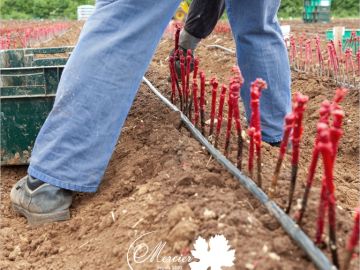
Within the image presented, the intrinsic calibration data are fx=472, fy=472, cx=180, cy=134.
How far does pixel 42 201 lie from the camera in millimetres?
1960

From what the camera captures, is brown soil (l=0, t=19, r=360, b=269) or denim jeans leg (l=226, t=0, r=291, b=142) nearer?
brown soil (l=0, t=19, r=360, b=269)

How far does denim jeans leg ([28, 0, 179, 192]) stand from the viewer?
1.84m

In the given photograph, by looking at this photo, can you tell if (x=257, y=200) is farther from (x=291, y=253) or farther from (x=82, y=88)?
(x=82, y=88)

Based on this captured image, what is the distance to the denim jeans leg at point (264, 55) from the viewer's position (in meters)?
2.39

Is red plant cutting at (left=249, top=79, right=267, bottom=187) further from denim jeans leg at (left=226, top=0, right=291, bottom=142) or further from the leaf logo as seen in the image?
denim jeans leg at (left=226, top=0, right=291, bottom=142)

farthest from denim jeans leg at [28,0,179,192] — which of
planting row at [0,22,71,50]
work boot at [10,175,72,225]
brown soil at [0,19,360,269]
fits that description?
planting row at [0,22,71,50]

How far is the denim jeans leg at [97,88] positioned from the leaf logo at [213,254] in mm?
717

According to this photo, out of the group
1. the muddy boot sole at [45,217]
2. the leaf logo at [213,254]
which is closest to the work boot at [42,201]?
the muddy boot sole at [45,217]

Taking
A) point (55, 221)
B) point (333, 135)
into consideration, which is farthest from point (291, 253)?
point (55, 221)

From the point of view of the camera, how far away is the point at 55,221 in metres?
2.00

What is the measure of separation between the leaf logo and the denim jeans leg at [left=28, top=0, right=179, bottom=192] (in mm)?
717

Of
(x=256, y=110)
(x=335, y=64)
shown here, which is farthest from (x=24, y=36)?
(x=256, y=110)

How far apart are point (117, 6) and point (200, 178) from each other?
738mm

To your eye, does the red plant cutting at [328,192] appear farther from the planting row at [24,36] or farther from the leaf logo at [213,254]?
the planting row at [24,36]
